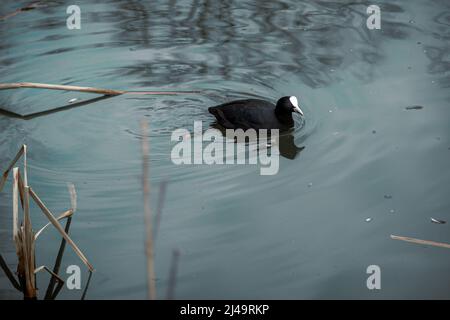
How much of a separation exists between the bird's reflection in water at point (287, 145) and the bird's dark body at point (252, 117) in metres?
0.06

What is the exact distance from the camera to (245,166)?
5.18 meters

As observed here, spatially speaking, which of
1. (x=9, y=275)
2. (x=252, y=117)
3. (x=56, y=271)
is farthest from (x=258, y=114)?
(x=9, y=275)

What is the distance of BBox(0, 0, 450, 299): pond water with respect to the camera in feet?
13.4

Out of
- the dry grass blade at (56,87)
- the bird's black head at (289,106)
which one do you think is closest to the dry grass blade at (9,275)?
the dry grass blade at (56,87)

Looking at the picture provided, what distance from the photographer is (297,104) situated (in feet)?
19.0

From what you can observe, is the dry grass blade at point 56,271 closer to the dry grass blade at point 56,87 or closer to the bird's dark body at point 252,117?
the dry grass blade at point 56,87

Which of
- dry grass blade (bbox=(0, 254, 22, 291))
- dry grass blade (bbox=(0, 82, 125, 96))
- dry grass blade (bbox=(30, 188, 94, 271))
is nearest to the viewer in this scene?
dry grass blade (bbox=(30, 188, 94, 271))

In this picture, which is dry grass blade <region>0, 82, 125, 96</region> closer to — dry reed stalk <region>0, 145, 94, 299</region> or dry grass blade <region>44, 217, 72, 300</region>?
dry grass blade <region>44, 217, 72, 300</region>

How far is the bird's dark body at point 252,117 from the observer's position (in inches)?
224

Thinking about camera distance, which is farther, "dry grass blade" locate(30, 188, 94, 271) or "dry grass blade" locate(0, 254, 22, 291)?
"dry grass blade" locate(0, 254, 22, 291)

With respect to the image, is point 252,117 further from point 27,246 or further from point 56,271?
point 27,246

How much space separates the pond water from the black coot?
0.59 ft

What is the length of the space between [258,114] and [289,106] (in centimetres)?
28

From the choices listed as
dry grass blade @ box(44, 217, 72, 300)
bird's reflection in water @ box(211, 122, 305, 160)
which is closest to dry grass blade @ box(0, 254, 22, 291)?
dry grass blade @ box(44, 217, 72, 300)
